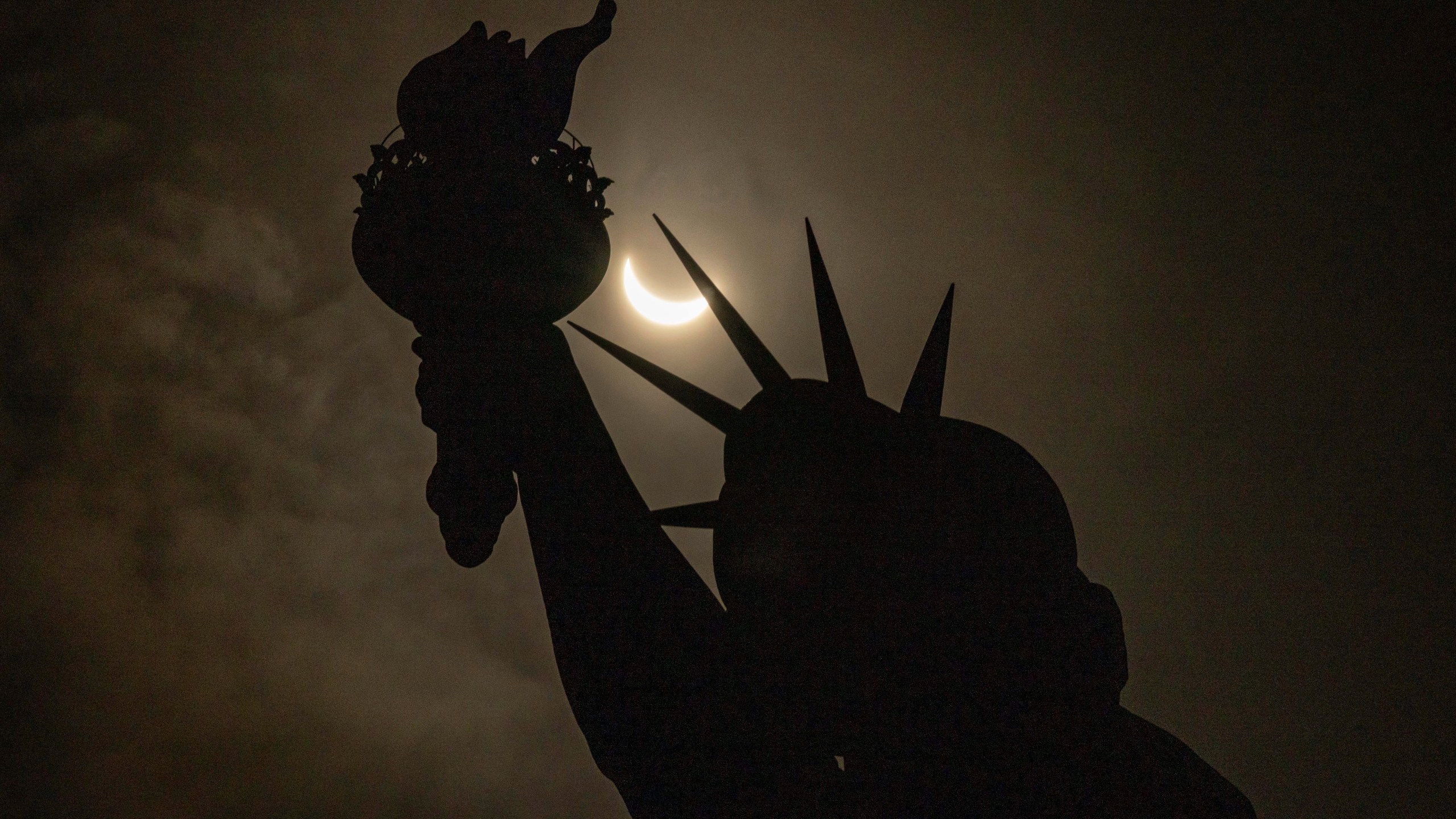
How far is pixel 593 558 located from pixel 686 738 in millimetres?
1747

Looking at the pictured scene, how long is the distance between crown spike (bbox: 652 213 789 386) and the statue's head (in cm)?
2

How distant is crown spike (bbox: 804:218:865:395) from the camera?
7762 mm

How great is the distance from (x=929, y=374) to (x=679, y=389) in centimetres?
207

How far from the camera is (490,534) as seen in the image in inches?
373

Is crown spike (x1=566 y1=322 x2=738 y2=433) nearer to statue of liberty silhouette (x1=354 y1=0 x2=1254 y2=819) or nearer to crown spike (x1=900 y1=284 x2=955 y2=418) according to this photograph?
statue of liberty silhouette (x1=354 y1=0 x2=1254 y2=819)

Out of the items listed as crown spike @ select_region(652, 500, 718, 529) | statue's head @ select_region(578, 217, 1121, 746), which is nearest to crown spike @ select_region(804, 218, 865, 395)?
statue's head @ select_region(578, 217, 1121, 746)

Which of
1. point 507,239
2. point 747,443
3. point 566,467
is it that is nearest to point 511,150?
point 507,239

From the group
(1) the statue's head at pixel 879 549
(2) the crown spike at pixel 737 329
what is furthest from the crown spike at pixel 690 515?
(2) the crown spike at pixel 737 329

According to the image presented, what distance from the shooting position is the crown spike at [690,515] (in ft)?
26.5

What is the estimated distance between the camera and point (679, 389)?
25.6 ft

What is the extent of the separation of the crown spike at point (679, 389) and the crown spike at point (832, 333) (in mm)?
904

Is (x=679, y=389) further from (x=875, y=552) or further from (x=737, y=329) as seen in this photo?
(x=875, y=552)

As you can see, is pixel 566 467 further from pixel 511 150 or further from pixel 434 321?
pixel 511 150

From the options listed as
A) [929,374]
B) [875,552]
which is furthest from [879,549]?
[929,374]
